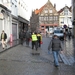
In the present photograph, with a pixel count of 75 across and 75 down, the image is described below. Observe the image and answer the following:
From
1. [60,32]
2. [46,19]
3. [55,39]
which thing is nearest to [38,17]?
[46,19]

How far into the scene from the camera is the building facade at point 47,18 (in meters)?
102

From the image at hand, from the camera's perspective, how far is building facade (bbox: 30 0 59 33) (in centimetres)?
10231

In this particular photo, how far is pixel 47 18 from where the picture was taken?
103812 millimetres

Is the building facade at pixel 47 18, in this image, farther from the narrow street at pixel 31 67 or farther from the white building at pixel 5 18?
the narrow street at pixel 31 67

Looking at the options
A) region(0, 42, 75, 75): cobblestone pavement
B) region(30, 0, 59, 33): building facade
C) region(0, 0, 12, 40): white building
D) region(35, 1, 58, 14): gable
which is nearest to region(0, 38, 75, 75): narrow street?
region(0, 42, 75, 75): cobblestone pavement

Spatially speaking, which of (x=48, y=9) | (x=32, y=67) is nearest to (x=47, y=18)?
(x=48, y=9)

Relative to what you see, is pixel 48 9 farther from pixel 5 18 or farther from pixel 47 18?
pixel 5 18

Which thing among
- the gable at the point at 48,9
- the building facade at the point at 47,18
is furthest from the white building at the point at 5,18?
the gable at the point at 48,9

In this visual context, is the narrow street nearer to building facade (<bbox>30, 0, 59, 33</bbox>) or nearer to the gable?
building facade (<bbox>30, 0, 59, 33</bbox>)

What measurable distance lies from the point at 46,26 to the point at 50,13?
5892 mm

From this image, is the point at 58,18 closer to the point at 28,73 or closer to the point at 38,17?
the point at 38,17

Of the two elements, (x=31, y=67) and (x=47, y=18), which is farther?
(x=47, y=18)

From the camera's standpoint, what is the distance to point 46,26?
10300 cm

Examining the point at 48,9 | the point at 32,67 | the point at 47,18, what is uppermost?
the point at 48,9
